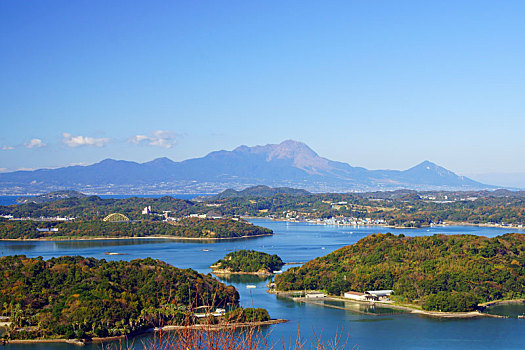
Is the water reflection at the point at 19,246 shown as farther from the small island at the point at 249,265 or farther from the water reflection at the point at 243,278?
the water reflection at the point at 243,278

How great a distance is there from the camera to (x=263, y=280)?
93.2 ft

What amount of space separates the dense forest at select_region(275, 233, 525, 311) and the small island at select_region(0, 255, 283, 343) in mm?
4839

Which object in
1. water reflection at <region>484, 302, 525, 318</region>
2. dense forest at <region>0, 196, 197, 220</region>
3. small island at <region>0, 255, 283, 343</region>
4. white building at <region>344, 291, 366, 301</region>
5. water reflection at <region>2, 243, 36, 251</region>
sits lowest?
water reflection at <region>484, 302, 525, 318</region>

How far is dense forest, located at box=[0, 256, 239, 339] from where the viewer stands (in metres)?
17.1

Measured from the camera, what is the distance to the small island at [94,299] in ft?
55.9

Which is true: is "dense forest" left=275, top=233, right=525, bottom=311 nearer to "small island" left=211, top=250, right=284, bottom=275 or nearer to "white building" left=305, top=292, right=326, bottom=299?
"white building" left=305, top=292, right=326, bottom=299

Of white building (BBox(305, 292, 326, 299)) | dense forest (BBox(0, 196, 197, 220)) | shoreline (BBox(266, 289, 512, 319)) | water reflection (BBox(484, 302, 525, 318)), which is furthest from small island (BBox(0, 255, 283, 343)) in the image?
dense forest (BBox(0, 196, 197, 220))

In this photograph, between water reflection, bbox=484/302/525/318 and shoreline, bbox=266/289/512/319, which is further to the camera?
water reflection, bbox=484/302/525/318

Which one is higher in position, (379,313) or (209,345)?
(209,345)

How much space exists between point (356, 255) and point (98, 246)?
21034 millimetres

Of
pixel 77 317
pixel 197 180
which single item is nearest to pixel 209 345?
pixel 77 317

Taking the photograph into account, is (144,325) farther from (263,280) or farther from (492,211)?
(492,211)

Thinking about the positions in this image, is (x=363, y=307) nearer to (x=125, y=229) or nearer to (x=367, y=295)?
(x=367, y=295)

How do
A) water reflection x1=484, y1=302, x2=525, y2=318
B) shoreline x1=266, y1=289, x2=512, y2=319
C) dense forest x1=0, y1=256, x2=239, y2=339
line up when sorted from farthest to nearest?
1. water reflection x1=484, y1=302, x2=525, y2=318
2. shoreline x1=266, y1=289, x2=512, y2=319
3. dense forest x1=0, y1=256, x2=239, y2=339
